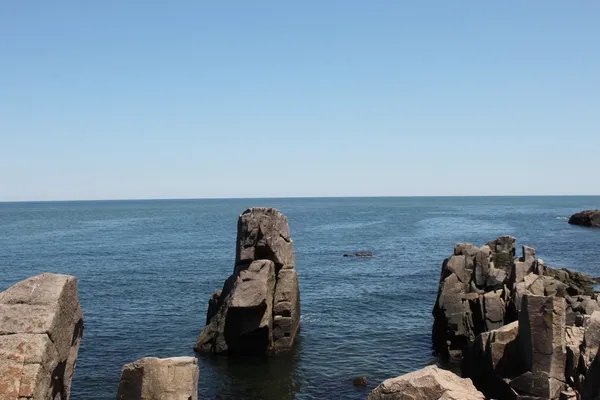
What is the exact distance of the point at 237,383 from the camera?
2931 centimetres

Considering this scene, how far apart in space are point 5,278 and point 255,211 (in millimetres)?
38478

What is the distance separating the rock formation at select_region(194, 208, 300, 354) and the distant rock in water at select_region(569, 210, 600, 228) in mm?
113422

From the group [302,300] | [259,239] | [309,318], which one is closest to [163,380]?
[259,239]

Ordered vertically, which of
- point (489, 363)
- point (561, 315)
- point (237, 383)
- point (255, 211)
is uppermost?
point (255, 211)

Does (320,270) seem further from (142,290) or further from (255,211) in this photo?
(255,211)

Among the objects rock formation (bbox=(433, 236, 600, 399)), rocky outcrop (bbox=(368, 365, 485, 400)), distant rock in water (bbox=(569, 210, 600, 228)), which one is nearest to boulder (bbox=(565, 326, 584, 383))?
rock formation (bbox=(433, 236, 600, 399))

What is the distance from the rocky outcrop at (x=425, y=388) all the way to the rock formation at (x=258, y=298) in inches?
644

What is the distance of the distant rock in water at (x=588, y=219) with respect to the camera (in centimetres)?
12812

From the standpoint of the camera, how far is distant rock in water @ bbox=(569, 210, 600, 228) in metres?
128

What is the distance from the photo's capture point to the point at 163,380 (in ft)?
54.3

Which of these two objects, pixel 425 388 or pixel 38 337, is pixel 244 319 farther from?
pixel 38 337

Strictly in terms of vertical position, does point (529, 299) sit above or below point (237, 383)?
above

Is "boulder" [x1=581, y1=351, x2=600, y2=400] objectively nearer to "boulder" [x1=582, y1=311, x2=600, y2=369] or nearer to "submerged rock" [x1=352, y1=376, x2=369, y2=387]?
"boulder" [x1=582, y1=311, x2=600, y2=369]

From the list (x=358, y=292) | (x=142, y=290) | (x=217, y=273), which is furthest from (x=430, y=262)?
(x=142, y=290)
